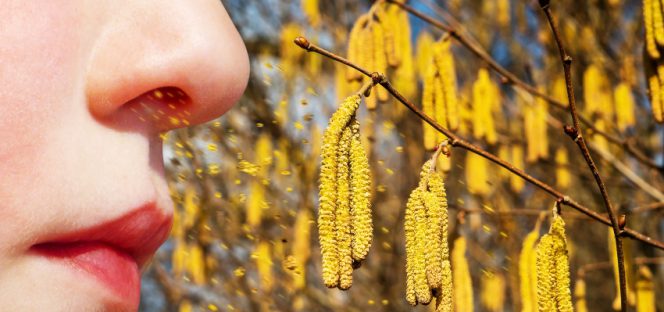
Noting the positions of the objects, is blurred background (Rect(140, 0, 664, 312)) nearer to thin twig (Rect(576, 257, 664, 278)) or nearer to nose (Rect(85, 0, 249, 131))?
thin twig (Rect(576, 257, 664, 278))

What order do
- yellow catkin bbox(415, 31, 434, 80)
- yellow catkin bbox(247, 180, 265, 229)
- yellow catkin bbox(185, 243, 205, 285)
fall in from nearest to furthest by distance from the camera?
yellow catkin bbox(247, 180, 265, 229) → yellow catkin bbox(185, 243, 205, 285) → yellow catkin bbox(415, 31, 434, 80)

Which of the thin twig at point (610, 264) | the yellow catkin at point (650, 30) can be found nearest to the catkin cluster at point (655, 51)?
the yellow catkin at point (650, 30)

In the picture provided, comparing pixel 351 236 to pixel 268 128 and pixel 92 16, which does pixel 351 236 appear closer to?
pixel 92 16

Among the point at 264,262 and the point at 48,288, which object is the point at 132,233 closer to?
the point at 48,288

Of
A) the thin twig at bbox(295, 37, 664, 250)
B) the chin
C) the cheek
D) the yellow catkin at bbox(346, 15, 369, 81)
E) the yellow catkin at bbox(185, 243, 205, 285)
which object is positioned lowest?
the yellow catkin at bbox(185, 243, 205, 285)

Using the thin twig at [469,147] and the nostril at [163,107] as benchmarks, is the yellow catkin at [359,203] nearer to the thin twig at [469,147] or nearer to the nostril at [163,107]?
the thin twig at [469,147]

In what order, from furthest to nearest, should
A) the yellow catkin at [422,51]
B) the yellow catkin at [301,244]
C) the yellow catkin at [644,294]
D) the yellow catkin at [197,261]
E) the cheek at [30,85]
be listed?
the yellow catkin at [422,51] → the yellow catkin at [197,261] → the yellow catkin at [301,244] → the yellow catkin at [644,294] → the cheek at [30,85]

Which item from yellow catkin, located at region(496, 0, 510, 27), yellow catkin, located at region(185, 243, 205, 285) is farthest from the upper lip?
yellow catkin, located at region(496, 0, 510, 27)

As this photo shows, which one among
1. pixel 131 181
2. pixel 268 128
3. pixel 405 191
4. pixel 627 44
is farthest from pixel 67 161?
pixel 627 44
